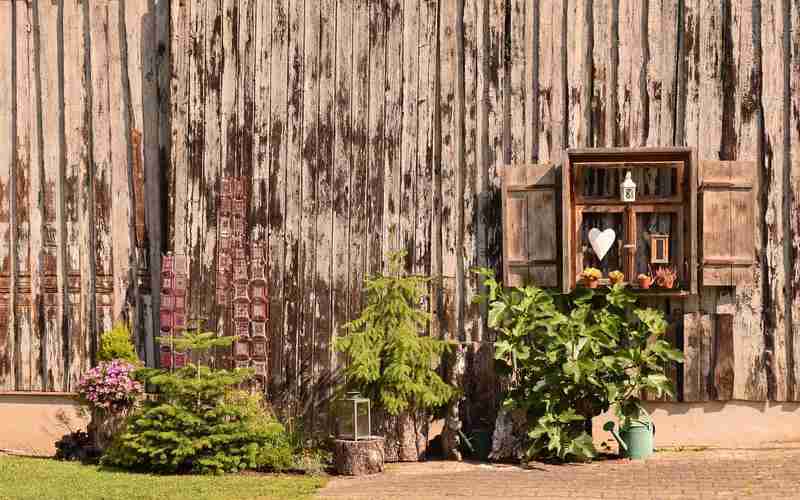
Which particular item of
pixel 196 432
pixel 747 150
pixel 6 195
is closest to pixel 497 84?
pixel 747 150

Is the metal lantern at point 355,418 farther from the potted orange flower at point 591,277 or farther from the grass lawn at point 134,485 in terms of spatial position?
the potted orange flower at point 591,277

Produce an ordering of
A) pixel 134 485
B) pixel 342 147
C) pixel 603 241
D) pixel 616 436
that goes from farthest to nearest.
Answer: pixel 342 147 < pixel 603 241 < pixel 616 436 < pixel 134 485

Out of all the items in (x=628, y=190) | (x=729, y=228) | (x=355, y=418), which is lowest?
(x=355, y=418)

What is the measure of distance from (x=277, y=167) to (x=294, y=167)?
0.17 meters

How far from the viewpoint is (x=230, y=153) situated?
38.1 ft

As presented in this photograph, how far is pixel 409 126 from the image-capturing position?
448 inches

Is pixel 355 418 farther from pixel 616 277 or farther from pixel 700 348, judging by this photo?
pixel 700 348

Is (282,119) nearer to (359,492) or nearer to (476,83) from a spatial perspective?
(476,83)

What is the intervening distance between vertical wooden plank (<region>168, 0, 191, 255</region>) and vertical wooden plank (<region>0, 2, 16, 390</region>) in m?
1.86

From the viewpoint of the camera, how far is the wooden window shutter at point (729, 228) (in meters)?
10.8

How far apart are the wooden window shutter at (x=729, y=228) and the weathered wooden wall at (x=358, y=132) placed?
0.60 ft

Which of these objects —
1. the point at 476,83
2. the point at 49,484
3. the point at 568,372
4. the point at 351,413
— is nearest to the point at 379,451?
the point at 351,413

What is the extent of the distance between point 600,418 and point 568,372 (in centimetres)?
104

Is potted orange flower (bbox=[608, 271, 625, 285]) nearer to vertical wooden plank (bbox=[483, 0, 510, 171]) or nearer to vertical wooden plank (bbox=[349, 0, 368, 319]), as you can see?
vertical wooden plank (bbox=[483, 0, 510, 171])
